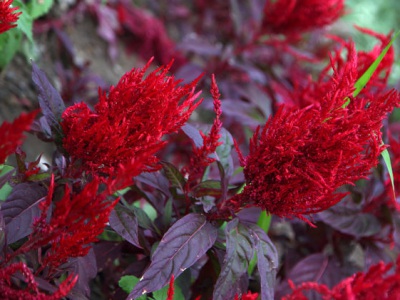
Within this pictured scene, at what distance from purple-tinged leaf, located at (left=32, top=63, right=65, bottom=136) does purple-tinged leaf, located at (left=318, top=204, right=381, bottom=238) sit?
0.76 metres

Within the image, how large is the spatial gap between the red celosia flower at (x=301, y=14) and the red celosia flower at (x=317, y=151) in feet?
3.37

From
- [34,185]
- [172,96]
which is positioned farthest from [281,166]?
[34,185]

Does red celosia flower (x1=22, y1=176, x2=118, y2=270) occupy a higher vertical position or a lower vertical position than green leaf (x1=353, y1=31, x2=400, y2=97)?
higher

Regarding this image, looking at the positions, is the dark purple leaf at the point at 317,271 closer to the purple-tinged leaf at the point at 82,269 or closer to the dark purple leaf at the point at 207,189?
the dark purple leaf at the point at 207,189

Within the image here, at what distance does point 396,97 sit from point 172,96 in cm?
43

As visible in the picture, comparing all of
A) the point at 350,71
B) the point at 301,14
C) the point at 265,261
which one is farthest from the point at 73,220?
the point at 301,14

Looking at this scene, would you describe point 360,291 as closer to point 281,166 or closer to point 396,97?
point 281,166

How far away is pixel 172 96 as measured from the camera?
0.92 m

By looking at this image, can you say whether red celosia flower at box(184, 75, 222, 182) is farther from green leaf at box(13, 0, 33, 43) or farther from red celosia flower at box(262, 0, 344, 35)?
red celosia flower at box(262, 0, 344, 35)

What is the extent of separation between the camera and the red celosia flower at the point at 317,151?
0.91 meters

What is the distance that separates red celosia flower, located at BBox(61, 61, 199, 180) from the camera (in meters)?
0.89

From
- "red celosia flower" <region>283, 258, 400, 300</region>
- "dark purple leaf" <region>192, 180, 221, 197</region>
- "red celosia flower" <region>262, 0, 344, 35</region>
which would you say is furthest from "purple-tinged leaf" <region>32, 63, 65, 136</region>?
"red celosia flower" <region>262, 0, 344, 35</region>

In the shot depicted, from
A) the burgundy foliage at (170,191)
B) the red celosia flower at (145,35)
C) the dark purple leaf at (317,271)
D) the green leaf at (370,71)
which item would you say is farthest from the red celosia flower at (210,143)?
the red celosia flower at (145,35)

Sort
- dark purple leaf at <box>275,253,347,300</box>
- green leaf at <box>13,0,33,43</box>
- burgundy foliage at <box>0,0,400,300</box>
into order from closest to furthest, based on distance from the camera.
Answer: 1. burgundy foliage at <box>0,0,400,300</box>
2. green leaf at <box>13,0,33,43</box>
3. dark purple leaf at <box>275,253,347,300</box>
